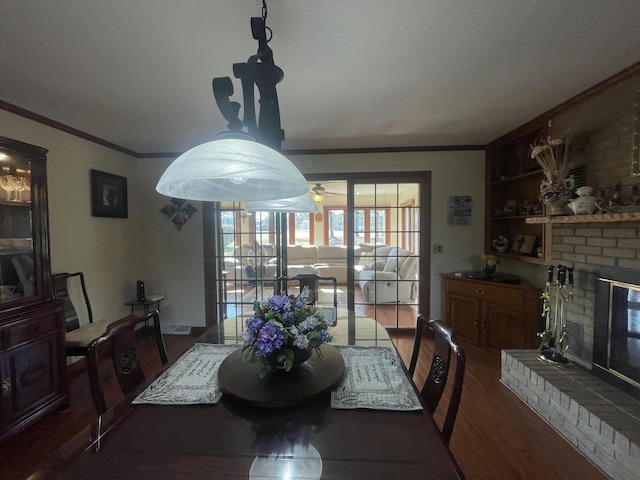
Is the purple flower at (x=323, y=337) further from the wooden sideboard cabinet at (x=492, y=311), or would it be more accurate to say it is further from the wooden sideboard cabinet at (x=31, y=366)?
the wooden sideboard cabinet at (x=492, y=311)

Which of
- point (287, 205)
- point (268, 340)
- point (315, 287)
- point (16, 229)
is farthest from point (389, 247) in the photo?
point (16, 229)

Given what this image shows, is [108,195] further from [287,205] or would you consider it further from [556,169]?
[556,169]

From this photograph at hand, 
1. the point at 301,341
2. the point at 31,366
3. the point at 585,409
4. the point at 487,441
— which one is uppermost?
the point at 301,341

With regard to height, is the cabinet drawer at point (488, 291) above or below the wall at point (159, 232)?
below

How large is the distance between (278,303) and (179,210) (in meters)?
3.02

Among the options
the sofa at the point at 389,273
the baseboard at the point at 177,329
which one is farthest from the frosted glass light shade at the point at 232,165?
the baseboard at the point at 177,329

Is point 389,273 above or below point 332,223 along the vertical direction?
below

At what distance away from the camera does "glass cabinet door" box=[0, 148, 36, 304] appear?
1.89 meters

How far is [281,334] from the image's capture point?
1.06m

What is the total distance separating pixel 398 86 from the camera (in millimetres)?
1941

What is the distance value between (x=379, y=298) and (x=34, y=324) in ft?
10.8

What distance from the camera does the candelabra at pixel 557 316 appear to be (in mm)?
2234

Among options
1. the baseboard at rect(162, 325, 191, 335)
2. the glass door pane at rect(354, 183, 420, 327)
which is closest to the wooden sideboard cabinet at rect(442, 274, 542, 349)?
the glass door pane at rect(354, 183, 420, 327)

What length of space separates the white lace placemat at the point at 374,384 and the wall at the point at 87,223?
2.84 m
